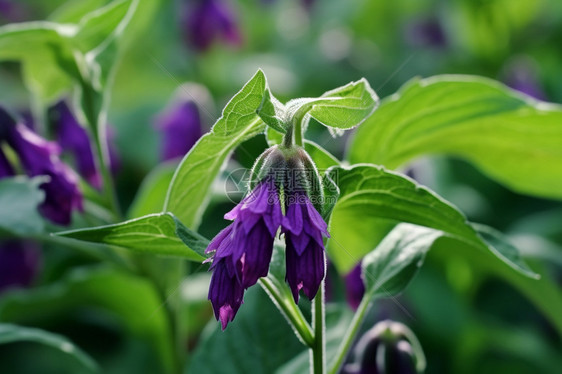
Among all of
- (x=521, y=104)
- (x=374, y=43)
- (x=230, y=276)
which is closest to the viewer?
(x=230, y=276)

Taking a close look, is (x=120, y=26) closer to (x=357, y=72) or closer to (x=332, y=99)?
(x=332, y=99)

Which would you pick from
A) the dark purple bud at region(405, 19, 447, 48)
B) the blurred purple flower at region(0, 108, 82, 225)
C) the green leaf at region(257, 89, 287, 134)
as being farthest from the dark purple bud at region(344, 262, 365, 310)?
the dark purple bud at region(405, 19, 447, 48)

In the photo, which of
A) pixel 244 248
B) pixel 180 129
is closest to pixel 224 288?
pixel 244 248

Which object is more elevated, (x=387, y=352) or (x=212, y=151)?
(x=212, y=151)

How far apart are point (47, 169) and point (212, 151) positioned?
60 centimetres

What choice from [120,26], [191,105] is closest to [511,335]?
[191,105]

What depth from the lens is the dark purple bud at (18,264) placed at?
7.82ft

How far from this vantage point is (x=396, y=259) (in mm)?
1287

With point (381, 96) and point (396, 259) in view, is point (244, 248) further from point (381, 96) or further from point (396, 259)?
point (381, 96)

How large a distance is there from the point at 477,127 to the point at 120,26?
83cm

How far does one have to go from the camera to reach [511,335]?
238 cm

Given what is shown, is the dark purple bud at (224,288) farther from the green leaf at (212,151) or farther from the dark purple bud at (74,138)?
the dark purple bud at (74,138)

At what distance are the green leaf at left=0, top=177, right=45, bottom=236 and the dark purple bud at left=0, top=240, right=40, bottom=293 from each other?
3.04 feet

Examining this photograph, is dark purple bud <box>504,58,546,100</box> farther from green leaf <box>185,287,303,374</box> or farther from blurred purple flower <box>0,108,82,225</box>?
blurred purple flower <box>0,108,82,225</box>
